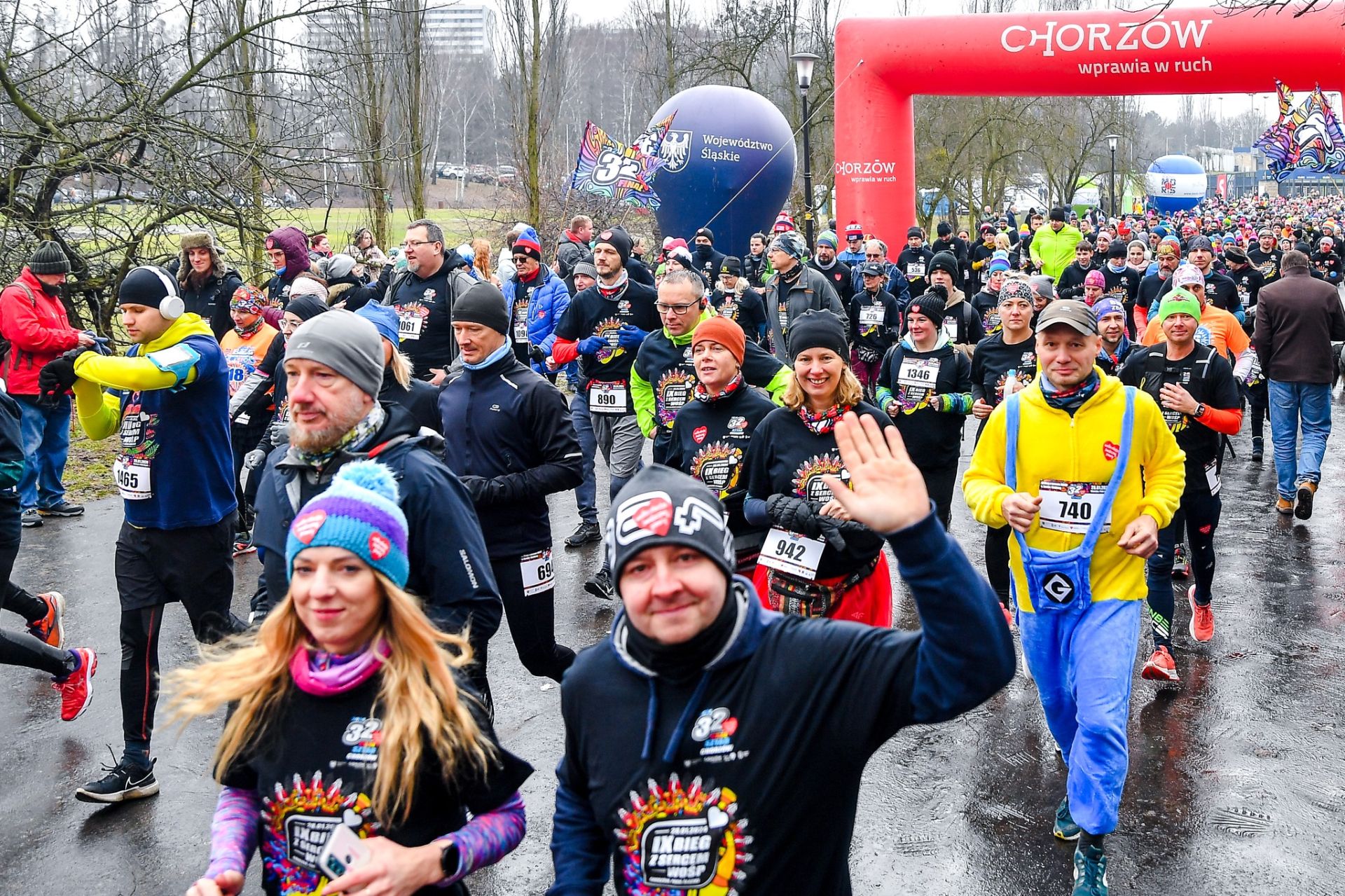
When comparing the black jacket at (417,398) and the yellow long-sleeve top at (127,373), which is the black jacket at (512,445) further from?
the yellow long-sleeve top at (127,373)

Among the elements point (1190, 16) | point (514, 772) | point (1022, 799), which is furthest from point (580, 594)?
point (1190, 16)

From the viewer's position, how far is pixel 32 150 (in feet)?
39.7

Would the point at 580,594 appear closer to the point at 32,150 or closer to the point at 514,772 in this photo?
the point at 514,772

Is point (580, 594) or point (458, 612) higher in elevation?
point (458, 612)

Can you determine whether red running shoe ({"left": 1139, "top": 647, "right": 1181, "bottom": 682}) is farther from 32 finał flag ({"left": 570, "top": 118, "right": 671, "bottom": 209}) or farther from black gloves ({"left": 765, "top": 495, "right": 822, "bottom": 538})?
32 finał flag ({"left": 570, "top": 118, "right": 671, "bottom": 209})

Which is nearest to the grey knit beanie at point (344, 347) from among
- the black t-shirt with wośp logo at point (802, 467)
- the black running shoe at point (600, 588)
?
the black t-shirt with wośp logo at point (802, 467)

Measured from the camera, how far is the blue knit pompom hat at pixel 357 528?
2547 mm

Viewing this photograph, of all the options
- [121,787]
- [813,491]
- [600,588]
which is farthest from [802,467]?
[600,588]

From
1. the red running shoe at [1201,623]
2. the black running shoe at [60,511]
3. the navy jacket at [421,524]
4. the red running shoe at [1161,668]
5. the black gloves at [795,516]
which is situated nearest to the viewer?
the navy jacket at [421,524]

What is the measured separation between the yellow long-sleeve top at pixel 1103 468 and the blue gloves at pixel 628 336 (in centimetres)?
465

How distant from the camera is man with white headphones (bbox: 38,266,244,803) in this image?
509 cm

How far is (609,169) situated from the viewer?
14.9 metres

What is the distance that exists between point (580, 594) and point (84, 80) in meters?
8.17

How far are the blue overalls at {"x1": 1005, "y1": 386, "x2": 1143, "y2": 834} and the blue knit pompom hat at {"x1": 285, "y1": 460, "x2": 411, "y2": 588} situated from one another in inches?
107
